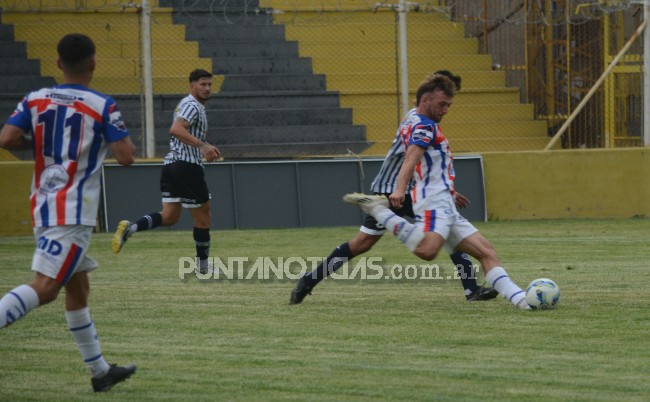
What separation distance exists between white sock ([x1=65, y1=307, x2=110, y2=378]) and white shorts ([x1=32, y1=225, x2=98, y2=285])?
0.79 feet

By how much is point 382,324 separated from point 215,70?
1447 cm

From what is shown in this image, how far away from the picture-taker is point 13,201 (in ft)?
57.2

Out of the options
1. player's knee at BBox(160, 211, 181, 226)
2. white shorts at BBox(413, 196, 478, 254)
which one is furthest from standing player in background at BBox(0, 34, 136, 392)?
player's knee at BBox(160, 211, 181, 226)

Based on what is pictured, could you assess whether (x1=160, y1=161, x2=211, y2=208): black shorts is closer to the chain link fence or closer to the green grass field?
the green grass field

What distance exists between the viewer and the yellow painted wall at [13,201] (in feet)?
57.2

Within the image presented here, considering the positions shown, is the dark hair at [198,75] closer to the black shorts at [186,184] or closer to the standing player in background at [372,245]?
the black shorts at [186,184]

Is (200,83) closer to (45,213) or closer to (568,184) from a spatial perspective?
(45,213)

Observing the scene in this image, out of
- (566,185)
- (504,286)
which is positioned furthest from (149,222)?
(566,185)

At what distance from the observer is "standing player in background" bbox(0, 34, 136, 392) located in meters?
5.79

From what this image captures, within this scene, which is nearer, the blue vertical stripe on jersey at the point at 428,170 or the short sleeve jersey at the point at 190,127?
the blue vertical stripe on jersey at the point at 428,170

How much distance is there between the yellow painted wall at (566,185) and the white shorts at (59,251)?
13321mm

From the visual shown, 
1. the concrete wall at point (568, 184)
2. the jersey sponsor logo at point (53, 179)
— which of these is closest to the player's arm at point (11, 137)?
the jersey sponsor logo at point (53, 179)

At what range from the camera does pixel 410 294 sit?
9867 millimetres

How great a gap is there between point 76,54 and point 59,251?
1008 millimetres
